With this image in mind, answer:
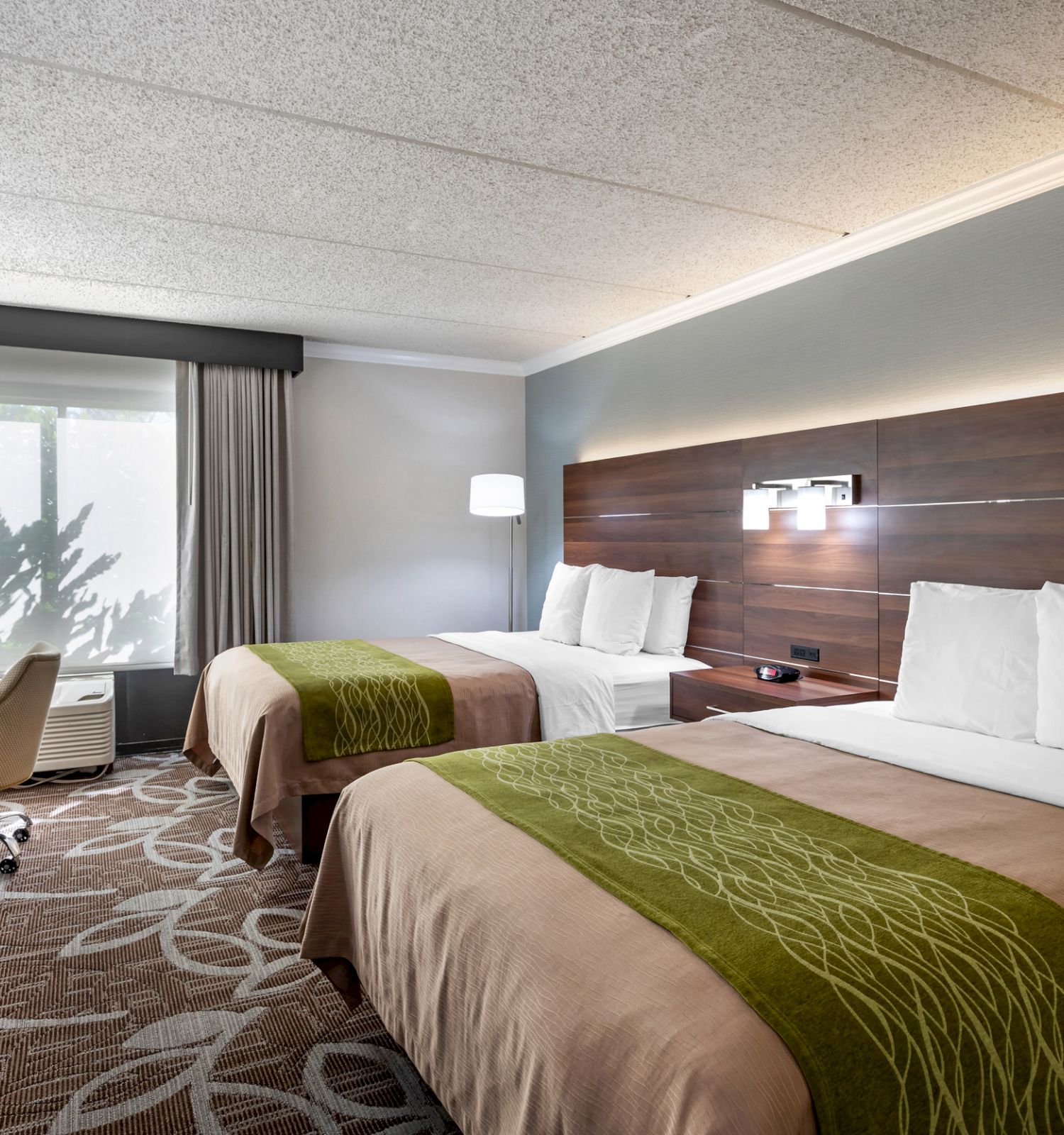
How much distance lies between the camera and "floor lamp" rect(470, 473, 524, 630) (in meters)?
5.45

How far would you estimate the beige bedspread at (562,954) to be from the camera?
1.08 metres

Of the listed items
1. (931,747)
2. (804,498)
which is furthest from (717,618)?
(931,747)

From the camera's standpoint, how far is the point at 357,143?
2.70 meters

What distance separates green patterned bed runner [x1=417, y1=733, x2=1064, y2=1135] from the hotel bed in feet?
5.20

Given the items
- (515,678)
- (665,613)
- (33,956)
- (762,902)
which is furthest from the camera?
(665,613)

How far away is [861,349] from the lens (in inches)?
140

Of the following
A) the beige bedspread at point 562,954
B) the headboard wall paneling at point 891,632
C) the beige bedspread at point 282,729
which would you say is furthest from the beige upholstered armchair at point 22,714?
the headboard wall paneling at point 891,632

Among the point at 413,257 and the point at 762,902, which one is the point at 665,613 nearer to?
the point at 413,257

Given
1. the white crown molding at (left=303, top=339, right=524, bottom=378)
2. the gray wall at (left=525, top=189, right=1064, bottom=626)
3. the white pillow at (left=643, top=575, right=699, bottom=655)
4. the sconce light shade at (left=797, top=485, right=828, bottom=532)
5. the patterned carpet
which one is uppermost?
the white crown molding at (left=303, top=339, right=524, bottom=378)

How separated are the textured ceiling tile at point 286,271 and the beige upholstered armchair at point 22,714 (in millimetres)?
1756

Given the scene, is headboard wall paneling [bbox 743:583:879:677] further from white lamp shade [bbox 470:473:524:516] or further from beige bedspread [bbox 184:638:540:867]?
white lamp shade [bbox 470:473:524:516]

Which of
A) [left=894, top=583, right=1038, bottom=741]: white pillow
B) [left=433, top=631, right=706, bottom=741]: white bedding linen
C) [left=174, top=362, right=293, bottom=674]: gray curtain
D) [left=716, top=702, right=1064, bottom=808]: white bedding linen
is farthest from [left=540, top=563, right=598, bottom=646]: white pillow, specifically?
[left=894, top=583, right=1038, bottom=741]: white pillow

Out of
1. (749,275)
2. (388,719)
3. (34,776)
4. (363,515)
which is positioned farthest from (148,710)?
(749,275)

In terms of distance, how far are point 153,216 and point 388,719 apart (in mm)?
2217
